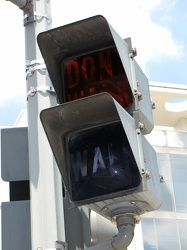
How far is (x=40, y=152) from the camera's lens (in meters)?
3.59

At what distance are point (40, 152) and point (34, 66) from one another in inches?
19.8

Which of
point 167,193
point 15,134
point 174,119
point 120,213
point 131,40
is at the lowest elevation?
point 120,213

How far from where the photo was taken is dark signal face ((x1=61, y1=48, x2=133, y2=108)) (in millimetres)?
3596

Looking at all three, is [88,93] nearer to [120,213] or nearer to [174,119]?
[120,213]

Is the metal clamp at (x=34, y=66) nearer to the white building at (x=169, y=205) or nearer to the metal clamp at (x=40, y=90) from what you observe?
the metal clamp at (x=40, y=90)

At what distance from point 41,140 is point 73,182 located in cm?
29

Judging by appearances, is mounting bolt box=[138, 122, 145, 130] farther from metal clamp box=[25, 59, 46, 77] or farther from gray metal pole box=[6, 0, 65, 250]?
metal clamp box=[25, 59, 46, 77]

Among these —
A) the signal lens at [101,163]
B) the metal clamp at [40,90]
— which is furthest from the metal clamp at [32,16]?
the signal lens at [101,163]

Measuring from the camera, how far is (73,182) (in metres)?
3.50

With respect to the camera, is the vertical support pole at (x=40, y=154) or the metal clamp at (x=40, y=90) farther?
the metal clamp at (x=40, y=90)

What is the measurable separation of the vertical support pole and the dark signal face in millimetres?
127

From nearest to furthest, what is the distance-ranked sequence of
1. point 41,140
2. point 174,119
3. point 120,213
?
point 120,213, point 41,140, point 174,119

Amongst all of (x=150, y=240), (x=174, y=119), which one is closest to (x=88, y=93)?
(x=150, y=240)

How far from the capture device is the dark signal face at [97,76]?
360 cm
